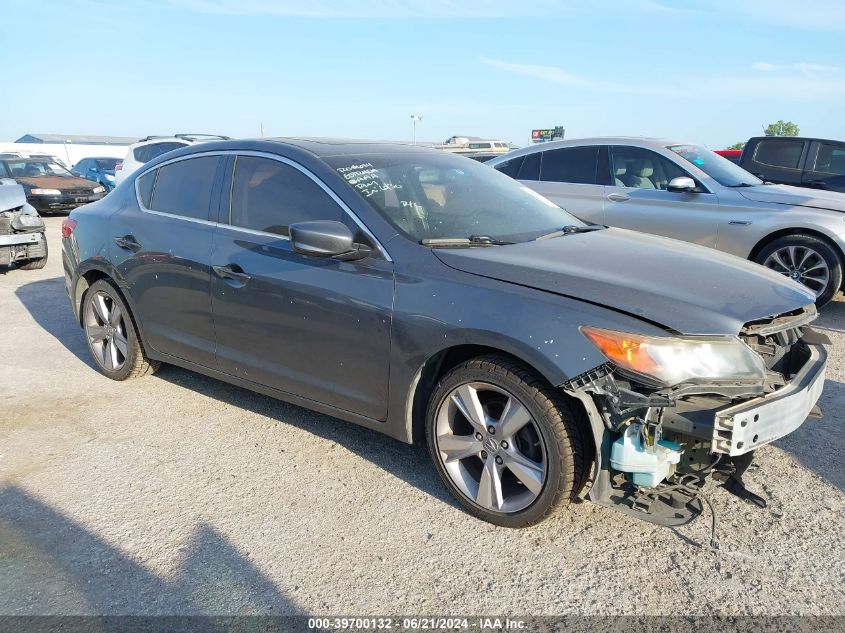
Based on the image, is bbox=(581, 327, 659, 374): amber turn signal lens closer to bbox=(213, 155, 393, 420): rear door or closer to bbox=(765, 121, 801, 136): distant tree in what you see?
bbox=(213, 155, 393, 420): rear door

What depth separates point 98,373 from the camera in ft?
16.8

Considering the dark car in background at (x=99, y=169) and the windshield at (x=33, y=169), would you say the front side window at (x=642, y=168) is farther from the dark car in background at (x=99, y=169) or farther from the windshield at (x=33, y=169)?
the dark car in background at (x=99, y=169)

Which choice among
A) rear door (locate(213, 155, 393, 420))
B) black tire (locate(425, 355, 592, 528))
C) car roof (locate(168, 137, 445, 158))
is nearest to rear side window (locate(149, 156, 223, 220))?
car roof (locate(168, 137, 445, 158))

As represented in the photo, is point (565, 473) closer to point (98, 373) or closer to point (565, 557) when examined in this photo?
point (565, 557)

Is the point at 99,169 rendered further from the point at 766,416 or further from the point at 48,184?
the point at 766,416

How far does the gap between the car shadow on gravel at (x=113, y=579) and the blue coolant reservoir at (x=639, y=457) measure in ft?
4.41

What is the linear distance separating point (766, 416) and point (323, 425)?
247 centimetres

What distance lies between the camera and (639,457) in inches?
104

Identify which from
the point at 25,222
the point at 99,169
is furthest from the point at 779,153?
the point at 99,169

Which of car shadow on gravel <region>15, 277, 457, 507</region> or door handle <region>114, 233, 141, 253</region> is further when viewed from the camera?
door handle <region>114, 233, 141, 253</region>

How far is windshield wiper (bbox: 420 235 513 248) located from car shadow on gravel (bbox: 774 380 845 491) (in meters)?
1.78

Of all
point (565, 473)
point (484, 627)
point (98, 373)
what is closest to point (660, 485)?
point (565, 473)

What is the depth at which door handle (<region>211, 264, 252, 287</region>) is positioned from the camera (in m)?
3.73

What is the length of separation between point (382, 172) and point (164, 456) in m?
1.97
